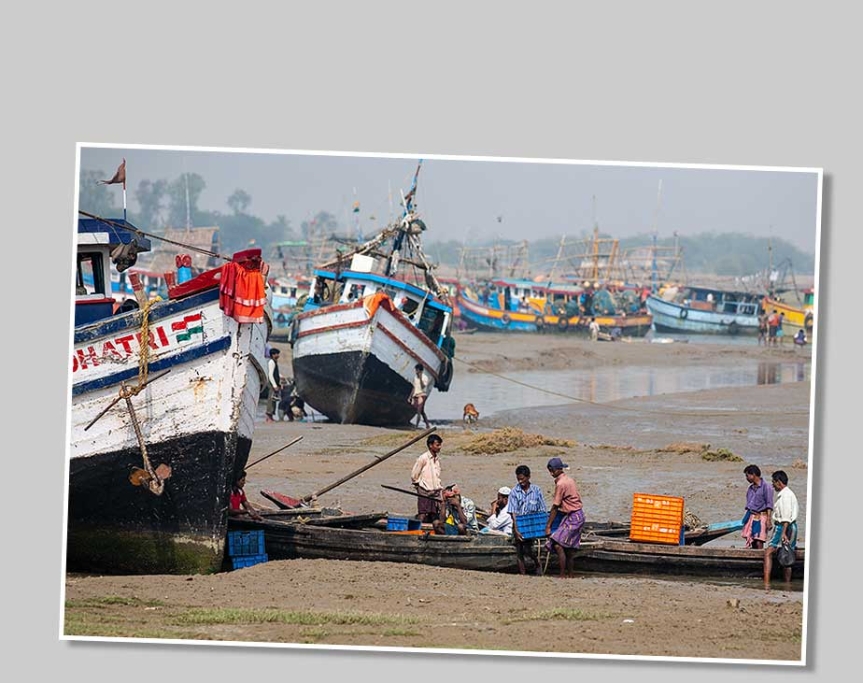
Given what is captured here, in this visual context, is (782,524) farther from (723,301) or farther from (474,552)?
(723,301)

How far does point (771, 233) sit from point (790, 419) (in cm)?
449

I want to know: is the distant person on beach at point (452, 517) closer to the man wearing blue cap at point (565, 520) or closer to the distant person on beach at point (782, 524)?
the man wearing blue cap at point (565, 520)

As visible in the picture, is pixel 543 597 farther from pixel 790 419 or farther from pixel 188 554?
pixel 790 419

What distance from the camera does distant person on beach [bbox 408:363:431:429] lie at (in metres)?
22.4

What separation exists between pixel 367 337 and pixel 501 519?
8.49 meters

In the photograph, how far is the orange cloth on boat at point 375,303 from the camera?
21.5 metres

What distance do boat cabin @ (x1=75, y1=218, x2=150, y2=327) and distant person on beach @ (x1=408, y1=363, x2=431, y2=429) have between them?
364 inches

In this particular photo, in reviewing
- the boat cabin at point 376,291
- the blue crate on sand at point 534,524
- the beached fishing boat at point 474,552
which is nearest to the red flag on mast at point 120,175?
the beached fishing boat at point 474,552

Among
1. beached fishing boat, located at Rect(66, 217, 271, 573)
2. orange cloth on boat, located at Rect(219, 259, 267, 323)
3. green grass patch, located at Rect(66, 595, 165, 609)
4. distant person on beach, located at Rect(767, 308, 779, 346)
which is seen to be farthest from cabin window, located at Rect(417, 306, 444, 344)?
green grass patch, located at Rect(66, 595, 165, 609)

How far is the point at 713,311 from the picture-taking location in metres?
32.7

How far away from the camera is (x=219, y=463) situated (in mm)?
12711

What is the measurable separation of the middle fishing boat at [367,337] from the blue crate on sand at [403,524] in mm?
8098

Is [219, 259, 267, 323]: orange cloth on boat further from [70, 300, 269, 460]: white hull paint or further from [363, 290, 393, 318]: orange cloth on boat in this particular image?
[363, 290, 393, 318]: orange cloth on boat

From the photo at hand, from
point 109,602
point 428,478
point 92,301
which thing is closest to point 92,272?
point 92,301
